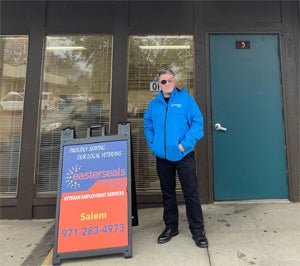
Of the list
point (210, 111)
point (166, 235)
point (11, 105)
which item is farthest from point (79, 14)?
point (166, 235)

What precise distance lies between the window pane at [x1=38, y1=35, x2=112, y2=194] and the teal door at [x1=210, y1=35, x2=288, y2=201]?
170 cm

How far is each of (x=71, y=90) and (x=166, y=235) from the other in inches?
102

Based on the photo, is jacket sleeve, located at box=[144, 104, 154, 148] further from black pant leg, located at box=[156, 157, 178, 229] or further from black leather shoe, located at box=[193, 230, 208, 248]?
Result: black leather shoe, located at box=[193, 230, 208, 248]

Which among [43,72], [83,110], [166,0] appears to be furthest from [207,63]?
[43,72]

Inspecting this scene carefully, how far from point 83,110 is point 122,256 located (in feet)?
7.53

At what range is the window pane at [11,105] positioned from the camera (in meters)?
4.20

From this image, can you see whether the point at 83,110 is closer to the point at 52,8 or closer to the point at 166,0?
the point at 52,8

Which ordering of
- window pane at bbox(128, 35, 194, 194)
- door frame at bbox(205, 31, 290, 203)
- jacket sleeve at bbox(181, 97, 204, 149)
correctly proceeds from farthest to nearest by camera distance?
window pane at bbox(128, 35, 194, 194), door frame at bbox(205, 31, 290, 203), jacket sleeve at bbox(181, 97, 204, 149)

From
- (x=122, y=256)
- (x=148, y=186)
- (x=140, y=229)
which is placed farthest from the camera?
(x=148, y=186)

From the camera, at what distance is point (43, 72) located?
4.32 meters

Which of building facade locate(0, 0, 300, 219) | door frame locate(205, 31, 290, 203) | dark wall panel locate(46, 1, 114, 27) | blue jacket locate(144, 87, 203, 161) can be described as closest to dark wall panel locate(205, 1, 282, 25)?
building facade locate(0, 0, 300, 219)

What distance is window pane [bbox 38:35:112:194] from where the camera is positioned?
4.25 metres

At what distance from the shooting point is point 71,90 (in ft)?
14.3

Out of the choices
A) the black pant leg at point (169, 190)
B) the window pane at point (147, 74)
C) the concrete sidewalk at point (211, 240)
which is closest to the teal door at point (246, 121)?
the concrete sidewalk at point (211, 240)
